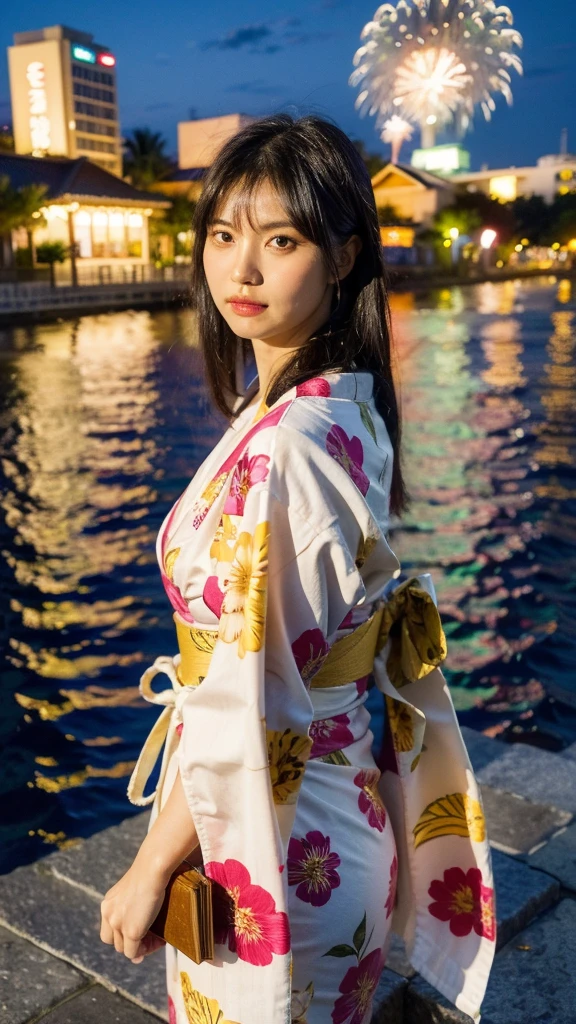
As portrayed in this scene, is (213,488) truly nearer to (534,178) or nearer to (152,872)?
(152,872)

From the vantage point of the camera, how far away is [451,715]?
1654 mm

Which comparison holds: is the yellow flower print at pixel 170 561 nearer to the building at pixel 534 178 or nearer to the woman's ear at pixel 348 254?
the woman's ear at pixel 348 254

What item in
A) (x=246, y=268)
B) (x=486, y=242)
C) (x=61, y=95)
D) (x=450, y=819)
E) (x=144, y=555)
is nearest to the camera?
(x=246, y=268)

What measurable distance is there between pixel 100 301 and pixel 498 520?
28.1m

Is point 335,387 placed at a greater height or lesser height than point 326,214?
lesser

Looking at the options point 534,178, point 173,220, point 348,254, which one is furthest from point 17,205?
point 534,178

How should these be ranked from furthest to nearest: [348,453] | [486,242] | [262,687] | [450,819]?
[486,242], [450,819], [348,453], [262,687]

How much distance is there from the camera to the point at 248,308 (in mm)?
→ 1450

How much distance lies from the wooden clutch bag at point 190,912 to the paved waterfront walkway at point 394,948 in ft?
2.74

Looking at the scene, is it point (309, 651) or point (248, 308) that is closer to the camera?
point (309, 651)

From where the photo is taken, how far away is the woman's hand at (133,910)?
1294 mm

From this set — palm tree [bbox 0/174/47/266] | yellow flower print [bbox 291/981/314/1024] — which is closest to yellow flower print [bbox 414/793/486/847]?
yellow flower print [bbox 291/981/314/1024]

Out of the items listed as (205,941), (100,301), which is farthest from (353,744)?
(100,301)

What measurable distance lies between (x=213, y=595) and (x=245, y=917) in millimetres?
428
